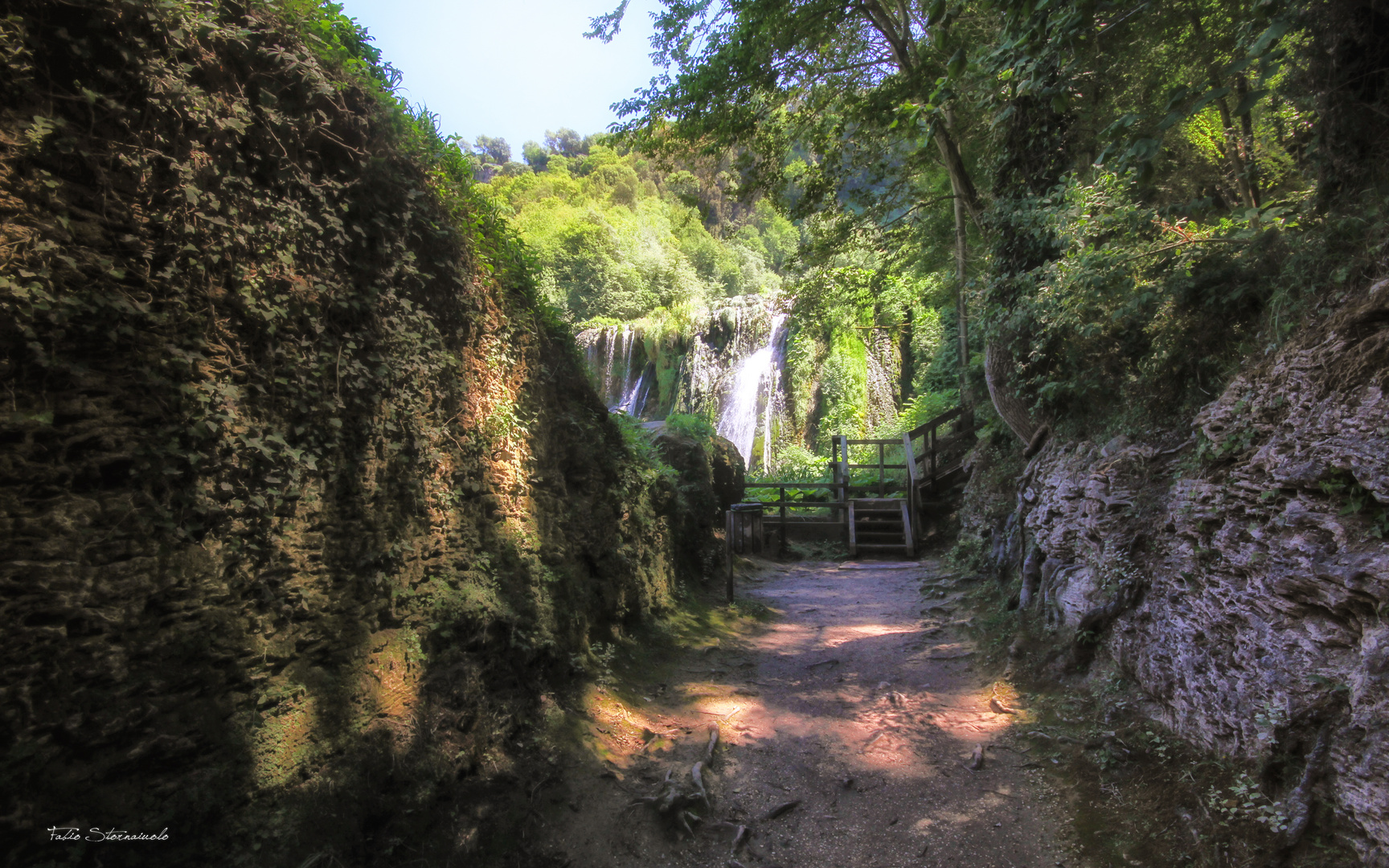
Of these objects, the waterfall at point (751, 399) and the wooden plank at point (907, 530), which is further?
the waterfall at point (751, 399)

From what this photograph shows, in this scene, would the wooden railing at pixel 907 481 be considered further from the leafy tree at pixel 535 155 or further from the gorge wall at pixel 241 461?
the leafy tree at pixel 535 155

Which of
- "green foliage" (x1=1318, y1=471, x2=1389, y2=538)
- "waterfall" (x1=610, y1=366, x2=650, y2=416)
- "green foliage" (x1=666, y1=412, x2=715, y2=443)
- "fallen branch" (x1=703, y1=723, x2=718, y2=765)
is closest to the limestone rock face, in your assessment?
"green foliage" (x1=1318, y1=471, x2=1389, y2=538)

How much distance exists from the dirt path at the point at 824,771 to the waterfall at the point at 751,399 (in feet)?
42.0

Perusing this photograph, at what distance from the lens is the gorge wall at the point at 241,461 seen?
6.70ft

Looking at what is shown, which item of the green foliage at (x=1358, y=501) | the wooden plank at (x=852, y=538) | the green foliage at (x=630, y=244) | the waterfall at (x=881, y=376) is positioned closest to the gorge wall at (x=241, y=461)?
the green foliage at (x=1358, y=501)

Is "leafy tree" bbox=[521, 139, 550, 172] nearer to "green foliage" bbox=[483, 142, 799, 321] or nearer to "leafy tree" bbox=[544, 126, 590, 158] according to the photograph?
"leafy tree" bbox=[544, 126, 590, 158]

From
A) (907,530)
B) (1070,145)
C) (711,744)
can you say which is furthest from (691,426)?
(711,744)

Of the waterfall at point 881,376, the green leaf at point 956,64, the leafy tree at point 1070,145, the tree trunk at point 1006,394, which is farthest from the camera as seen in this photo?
the waterfall at point 881,376

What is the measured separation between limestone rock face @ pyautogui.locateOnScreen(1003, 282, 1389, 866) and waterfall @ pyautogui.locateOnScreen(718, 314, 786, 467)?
14.9 m

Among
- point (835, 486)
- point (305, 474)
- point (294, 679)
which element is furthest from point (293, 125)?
point (835, 486)

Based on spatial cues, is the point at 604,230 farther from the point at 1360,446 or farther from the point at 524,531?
the point at 1360,446

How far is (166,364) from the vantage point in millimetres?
2359

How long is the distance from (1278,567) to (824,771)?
2800 millimetres

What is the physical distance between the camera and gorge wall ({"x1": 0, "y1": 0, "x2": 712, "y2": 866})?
2043 mm
